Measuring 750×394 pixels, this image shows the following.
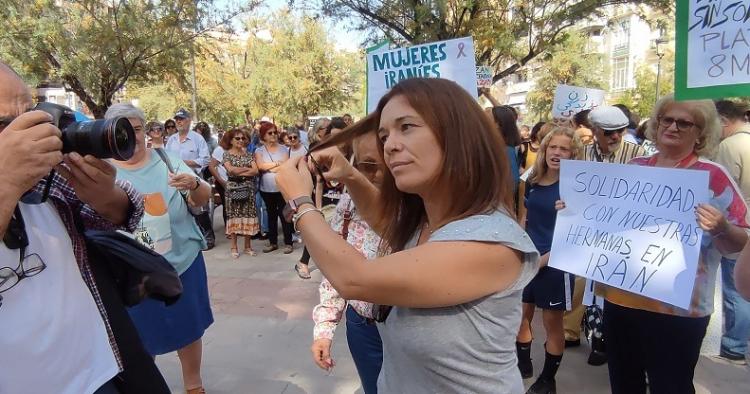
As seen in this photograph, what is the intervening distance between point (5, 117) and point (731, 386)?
163 inches

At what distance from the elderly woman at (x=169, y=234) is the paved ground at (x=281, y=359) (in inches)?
23.7

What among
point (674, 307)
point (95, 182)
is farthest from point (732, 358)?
point (95, 182)

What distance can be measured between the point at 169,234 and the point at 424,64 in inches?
80.9

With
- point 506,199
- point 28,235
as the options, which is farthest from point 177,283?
point 506,199

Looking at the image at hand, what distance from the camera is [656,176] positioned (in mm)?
2256

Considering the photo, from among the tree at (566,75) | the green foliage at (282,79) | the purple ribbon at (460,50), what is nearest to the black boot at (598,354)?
the purple ribbon at (460,50)

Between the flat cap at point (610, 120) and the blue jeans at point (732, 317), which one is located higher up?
the flat cap at point (610, 120)

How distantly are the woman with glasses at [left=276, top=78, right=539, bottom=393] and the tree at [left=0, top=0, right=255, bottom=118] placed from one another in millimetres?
11355

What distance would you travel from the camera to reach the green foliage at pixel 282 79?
3072cm

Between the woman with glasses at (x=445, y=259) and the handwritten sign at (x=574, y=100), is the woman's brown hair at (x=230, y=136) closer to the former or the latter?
the handwritten sign at (x=574, y=100)

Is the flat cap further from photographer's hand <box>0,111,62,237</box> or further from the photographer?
photographer's hand <box>0,111,62,237</box>

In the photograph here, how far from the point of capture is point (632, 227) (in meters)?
2.34

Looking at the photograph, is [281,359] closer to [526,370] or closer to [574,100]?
[526,370]

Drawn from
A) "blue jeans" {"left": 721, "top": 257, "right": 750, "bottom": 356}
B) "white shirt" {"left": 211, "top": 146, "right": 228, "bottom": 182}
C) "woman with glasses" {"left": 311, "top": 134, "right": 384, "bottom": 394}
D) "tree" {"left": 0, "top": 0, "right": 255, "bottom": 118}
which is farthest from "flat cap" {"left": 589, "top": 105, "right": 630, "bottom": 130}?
"tree" {"left": 0, "top": 0, "right": 255, "bottom": 118}
